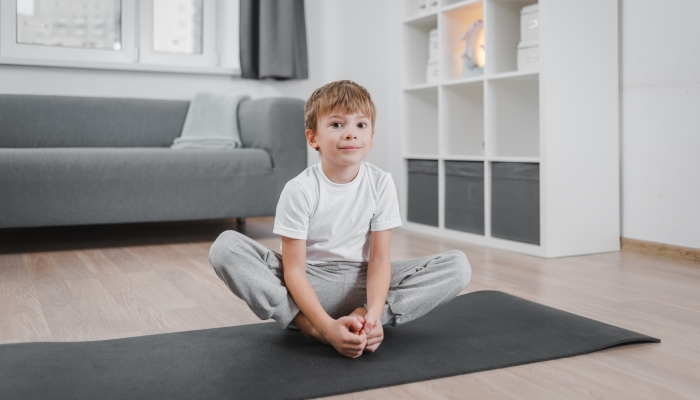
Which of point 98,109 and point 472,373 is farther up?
point 98,109

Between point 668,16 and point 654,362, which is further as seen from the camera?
point 668,16

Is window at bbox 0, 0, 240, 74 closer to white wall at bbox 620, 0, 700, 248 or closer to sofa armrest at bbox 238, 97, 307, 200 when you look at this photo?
sofa armrest at bbox 238, 97, 307, 200

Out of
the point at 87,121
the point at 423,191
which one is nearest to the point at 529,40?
the point at 423,191

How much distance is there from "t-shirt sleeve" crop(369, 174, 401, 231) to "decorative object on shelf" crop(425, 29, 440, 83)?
1.95 m

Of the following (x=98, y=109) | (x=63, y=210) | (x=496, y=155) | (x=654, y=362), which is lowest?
(x=654, y=362)

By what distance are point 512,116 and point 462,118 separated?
13.3 inches

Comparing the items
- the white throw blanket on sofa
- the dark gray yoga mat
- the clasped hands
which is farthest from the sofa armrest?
the clasped hands

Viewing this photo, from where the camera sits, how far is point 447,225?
10.3ft

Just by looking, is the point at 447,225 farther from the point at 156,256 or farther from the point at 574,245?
the point at 156,256

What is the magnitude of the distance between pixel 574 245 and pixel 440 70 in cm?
108

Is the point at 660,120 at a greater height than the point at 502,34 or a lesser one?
lesser

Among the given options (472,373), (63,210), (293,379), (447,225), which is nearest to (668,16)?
(447,225)

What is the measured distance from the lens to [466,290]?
195cm

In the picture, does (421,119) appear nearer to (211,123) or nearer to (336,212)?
(211,123)
